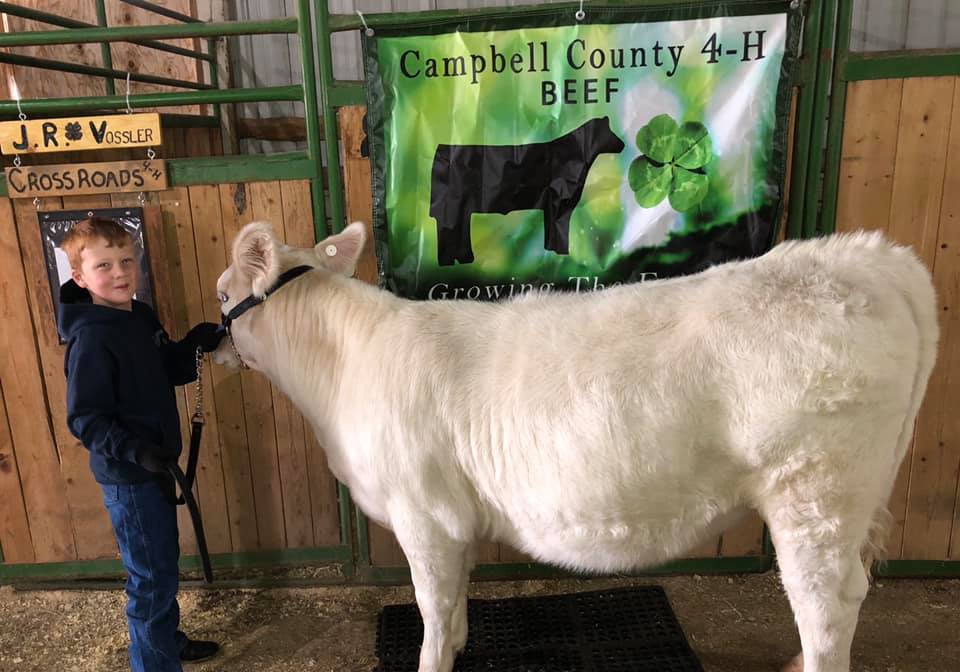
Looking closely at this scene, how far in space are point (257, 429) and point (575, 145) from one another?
2225 millimetres

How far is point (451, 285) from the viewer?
10.5ft

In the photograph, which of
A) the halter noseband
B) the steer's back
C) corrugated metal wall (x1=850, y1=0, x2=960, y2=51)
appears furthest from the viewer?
corrugated metal wall (x1=850, y1=0, x2=960, y2=51)

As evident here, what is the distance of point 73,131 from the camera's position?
3096 mm

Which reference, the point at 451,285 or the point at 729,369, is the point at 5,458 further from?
the point at 729,369

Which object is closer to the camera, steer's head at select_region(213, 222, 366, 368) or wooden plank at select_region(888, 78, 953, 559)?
steer's head at select_region(213, 222, 366, 368)

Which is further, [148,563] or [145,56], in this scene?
[145,56]

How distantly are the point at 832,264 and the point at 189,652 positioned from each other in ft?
10.8

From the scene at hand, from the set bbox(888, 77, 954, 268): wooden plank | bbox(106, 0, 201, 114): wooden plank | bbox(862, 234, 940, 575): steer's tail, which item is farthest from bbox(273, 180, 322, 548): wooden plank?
bbox(106, 0, 201, 114): wooden plank

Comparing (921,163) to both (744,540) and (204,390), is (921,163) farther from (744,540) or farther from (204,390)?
(204,390)

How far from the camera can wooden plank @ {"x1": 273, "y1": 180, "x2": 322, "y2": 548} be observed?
3.26m

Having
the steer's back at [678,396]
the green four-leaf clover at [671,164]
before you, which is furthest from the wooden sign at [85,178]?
the green four-leaf clover at [671,164]

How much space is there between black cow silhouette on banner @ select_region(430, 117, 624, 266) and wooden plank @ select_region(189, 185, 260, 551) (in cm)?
114

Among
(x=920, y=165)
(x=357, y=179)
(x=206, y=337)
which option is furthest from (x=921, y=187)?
(x=206, y=337)

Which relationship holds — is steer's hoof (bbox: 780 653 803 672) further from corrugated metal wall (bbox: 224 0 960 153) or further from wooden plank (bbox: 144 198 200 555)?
corrugated metal wall (bbox: 224 0 960 153)
